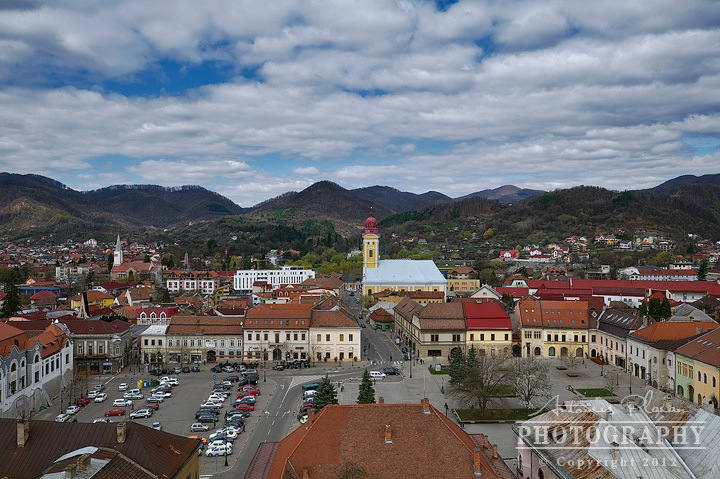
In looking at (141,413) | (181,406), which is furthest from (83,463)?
(181,406)

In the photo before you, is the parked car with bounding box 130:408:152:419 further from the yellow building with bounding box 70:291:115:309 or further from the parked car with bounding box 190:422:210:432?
the yellow building with bounding box 70:291:115:309

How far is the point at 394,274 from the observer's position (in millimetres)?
99812

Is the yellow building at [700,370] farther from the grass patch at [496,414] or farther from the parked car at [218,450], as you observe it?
the parked car at [218,450]

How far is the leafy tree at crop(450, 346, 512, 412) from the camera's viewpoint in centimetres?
3925

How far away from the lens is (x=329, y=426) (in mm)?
22844

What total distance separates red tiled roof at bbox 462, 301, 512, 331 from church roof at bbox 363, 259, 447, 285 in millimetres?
35488

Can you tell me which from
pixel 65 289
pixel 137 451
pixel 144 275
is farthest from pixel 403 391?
pixel 144 275

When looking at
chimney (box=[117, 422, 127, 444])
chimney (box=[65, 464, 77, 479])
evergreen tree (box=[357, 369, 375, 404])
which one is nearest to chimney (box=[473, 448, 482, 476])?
chimney (box=[117, 422, 127, 444])

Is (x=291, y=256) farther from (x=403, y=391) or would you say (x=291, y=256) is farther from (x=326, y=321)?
(x=403, y=391)

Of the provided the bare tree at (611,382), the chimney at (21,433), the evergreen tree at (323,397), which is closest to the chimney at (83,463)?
the chimney at (21,433)

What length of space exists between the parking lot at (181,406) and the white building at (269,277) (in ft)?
259

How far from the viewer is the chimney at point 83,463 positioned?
1867cm

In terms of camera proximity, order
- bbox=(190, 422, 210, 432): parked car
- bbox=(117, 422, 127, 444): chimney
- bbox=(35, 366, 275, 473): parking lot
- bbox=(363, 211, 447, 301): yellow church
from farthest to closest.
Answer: bbox=(363, 211, 447, 301): yellow church < bbox=(190, 422, 210, 432): parked car < bbox=(35, 366, 275, 473): parking lot < bbox=(117, 422, 127, 444): chimney

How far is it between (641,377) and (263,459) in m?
41.4
